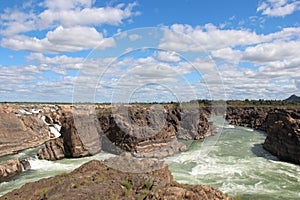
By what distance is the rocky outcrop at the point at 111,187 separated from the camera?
8.02 m

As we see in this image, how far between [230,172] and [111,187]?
17.4 metres

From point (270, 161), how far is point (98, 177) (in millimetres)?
23839

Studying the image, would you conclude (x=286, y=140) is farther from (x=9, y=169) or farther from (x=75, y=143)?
(x=9, y=169)

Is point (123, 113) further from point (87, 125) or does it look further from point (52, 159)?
point (52, 159)

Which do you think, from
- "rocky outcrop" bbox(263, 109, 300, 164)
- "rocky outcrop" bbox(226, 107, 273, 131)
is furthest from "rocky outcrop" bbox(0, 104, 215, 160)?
"rocky outcrop" bbox(226, 107, 273, 131)

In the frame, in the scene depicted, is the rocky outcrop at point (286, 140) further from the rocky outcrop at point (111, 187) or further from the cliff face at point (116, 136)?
the rocky outcrop at point (111, 187)

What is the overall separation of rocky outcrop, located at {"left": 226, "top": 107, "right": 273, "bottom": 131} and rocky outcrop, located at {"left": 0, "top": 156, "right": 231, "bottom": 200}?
2176 inches

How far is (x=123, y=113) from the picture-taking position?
3569 centimetres

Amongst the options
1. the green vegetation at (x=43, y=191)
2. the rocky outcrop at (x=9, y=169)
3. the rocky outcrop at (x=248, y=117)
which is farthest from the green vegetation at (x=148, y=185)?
the rocky outcrop at (x=248, y=117)

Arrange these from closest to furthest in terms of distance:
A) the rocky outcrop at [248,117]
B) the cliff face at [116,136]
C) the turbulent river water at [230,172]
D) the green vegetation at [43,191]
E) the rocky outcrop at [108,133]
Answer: the green vegetation at [43,191] < the turbulent river water at [230,172] < the cliff face at [116,136] < the rocky outcrop at [108,133] < the rocky outcrop at [248,117]

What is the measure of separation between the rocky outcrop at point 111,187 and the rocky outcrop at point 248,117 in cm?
5526

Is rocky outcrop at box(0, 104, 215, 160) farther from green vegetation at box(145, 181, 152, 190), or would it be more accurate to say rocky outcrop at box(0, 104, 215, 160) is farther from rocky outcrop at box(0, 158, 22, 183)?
green vegetation at box(145, 181, 152, 190)

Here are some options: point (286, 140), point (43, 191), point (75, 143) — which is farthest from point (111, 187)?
point (286, 140)

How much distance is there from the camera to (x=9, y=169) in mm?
23844
